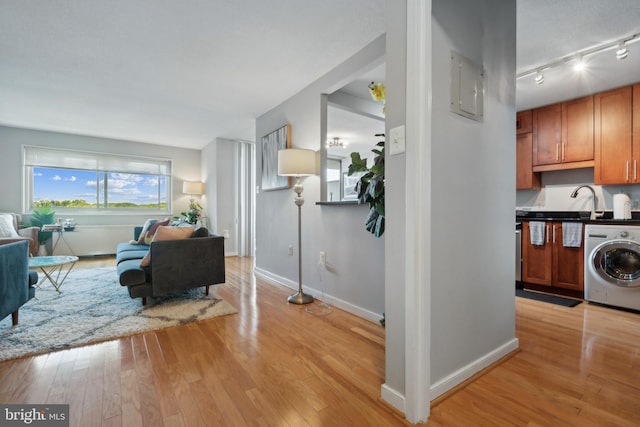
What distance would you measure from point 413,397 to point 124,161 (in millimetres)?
6993

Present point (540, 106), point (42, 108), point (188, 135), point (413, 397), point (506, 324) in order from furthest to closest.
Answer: point (188, 135) → point (42, 108) → point (540, 106) → point (506, 324) → point (413, 397)

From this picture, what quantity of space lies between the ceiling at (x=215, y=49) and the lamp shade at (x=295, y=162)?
34.4 inches

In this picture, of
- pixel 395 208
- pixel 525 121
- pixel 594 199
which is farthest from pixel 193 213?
pixel 594 199

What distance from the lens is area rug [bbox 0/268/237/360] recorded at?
2087 millimetres

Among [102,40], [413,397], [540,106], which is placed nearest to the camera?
[413,397]

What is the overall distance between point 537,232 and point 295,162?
3097mm

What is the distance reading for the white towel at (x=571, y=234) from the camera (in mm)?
3223

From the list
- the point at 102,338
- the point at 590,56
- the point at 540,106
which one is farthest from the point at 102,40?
the point at 540,106

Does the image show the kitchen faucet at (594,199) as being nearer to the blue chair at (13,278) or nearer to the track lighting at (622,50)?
the track lighting at (622,50)

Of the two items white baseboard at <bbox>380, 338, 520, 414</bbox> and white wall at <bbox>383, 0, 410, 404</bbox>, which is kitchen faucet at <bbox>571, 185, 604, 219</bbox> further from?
white wall at <bbox>383, 0, 410, 404</bbox>

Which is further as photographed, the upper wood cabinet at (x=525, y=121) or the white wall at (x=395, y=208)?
the upper wood cabinet at (x=525, y=121)

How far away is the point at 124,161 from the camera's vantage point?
243 inches

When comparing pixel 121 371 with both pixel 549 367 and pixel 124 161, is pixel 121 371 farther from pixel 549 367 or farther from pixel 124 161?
pixel 124 161

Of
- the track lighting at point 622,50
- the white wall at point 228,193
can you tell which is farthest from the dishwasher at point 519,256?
the white wall at point 228,193
